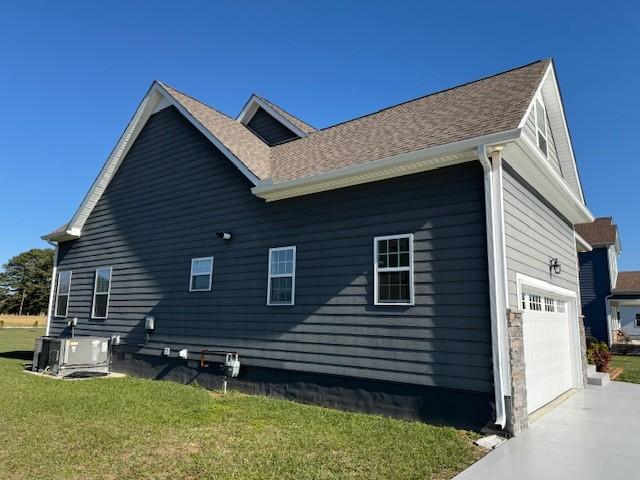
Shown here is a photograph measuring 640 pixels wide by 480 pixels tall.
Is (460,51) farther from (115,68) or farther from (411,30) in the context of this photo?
(115,68)

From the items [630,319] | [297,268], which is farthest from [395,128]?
[630,319]

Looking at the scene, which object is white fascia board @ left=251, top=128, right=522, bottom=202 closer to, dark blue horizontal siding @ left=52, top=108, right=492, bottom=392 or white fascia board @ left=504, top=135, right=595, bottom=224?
dark blue horizontal siding @ left=52, top=108, right=492, bottom=392

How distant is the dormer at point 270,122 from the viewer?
42.1 ft

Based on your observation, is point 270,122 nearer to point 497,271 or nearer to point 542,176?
point 542,176

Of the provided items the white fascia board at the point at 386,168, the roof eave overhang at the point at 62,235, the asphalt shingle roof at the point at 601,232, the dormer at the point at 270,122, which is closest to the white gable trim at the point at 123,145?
the roof eave overhang at the point at 62,235

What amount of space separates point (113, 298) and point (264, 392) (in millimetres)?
5977

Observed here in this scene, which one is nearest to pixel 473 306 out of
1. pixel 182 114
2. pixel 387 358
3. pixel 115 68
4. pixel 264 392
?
pixel 387 358

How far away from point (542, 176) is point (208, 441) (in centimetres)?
668

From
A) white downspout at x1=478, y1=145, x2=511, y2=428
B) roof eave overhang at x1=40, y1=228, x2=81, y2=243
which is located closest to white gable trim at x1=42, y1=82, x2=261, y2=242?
roof eave overhang at x1=40, y1=228, x2=81, y2=243

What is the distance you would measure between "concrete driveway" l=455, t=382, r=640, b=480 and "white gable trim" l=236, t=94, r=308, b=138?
926 cm

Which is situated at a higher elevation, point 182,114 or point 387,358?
point 182,114

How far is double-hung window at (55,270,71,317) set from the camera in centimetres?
1338

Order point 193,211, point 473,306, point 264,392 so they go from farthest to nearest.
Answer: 1. point 193,211
2. point 264,392
3. point 473,306

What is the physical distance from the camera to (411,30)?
1167 cm
